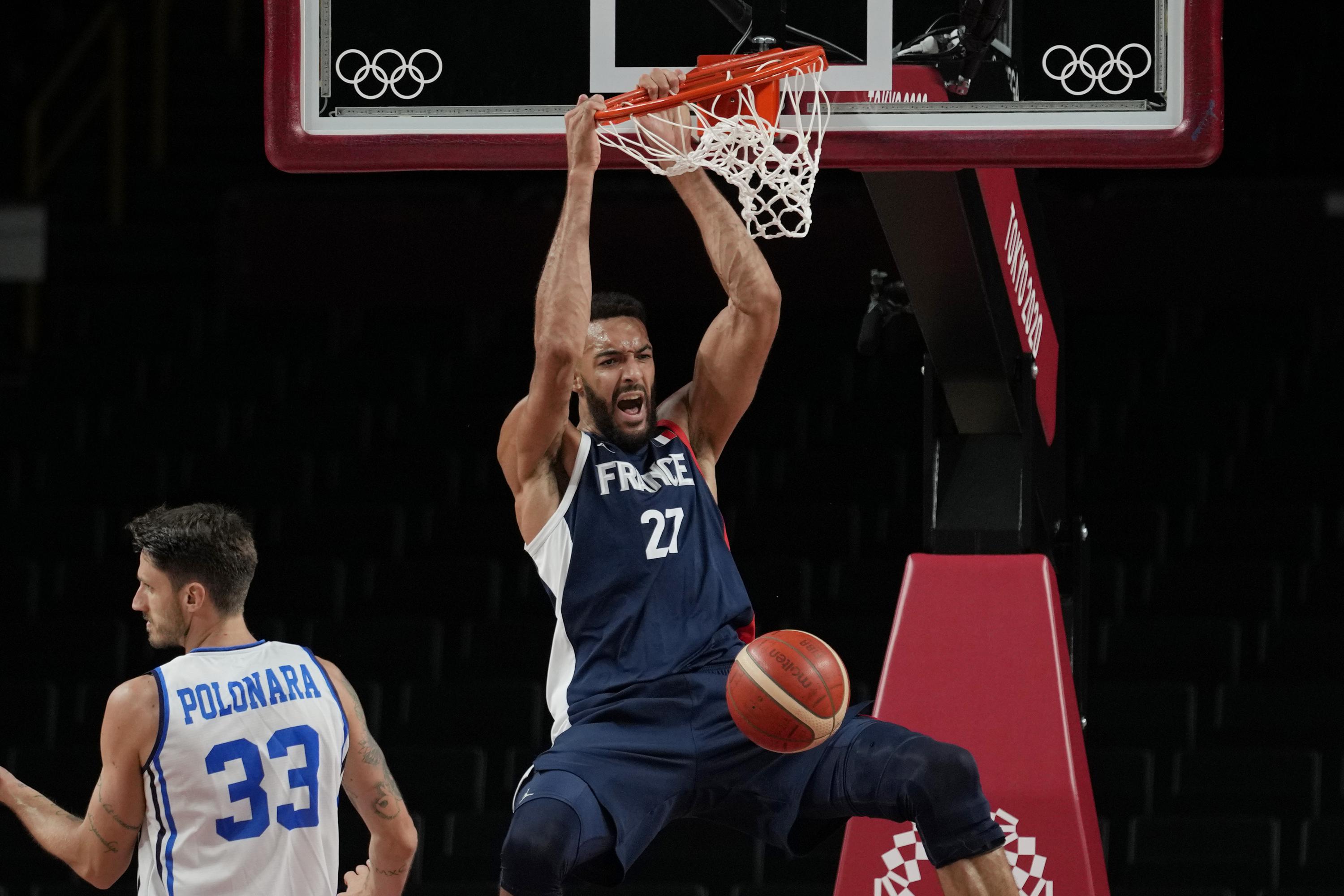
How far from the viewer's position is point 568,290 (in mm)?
4094

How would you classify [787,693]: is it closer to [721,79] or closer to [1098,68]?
[721,79]

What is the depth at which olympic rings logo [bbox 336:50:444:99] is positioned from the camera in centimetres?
400

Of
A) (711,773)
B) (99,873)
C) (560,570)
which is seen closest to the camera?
(99,873)

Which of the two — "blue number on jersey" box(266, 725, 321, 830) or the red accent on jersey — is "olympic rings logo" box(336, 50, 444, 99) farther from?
"blue number on jersey" box(266, 725, 321, 830)

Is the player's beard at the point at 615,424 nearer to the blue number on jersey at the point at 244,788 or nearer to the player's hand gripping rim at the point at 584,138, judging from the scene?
the player's hand gripping rim at the point at 584,138

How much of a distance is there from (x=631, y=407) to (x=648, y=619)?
1.62ft

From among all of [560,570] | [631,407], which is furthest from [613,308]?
[560,570]

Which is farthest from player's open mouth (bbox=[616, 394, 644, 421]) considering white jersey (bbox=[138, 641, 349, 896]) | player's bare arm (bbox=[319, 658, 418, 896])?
white jersey (bbox=[138, 641, 349, 896])

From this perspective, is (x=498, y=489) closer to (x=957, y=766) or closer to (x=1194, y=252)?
(x=1194, y=252)

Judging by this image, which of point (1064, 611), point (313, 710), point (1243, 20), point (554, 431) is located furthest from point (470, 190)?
point (313, 710)

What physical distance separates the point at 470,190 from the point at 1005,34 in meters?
7.14

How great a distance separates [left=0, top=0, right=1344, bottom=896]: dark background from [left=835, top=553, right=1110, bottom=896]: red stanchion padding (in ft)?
6.76

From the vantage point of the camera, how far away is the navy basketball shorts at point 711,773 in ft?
13.4

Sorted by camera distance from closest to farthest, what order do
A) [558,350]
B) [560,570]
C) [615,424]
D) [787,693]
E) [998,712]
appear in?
[787,693] → [558,350] → [560,570] → [615,424] → [998,712]
